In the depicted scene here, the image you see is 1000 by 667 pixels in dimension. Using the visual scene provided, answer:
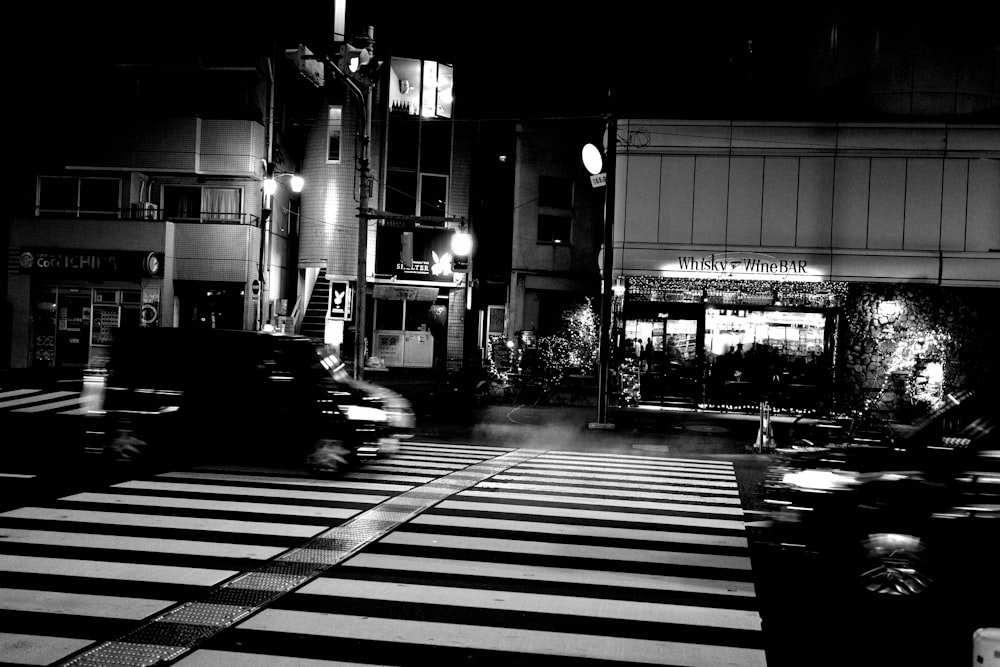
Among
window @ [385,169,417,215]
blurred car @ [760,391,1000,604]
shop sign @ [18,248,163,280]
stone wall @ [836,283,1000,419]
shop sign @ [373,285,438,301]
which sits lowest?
blurred car @ [760,391,1000,604]

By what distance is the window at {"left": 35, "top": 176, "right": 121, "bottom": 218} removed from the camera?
31.7 m

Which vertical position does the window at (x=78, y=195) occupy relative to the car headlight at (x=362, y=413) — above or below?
above

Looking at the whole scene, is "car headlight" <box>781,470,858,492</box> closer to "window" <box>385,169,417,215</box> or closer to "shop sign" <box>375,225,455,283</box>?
"shop sign" <box>375,225,455,283</box>

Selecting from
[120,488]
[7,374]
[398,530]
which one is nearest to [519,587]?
[398,530]

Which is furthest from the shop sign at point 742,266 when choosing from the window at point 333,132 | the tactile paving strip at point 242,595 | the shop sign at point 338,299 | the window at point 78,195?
the window at point 78,195

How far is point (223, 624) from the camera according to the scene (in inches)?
199

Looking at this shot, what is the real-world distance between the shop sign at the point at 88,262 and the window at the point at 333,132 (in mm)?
8989

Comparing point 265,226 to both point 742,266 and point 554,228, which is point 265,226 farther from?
point 742,266

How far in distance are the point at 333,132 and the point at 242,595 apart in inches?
1247

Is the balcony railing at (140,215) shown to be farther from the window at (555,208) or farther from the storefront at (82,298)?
the window at (555,208)

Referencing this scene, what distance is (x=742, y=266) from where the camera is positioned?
22141 mm

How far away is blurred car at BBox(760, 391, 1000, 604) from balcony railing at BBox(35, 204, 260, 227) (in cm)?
2895

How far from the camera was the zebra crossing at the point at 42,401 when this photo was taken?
1809cm

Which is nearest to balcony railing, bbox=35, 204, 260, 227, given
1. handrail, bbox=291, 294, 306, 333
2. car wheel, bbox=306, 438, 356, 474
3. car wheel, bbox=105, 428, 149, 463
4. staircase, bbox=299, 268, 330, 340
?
staircase, bbox=299, 268, 330, 340
